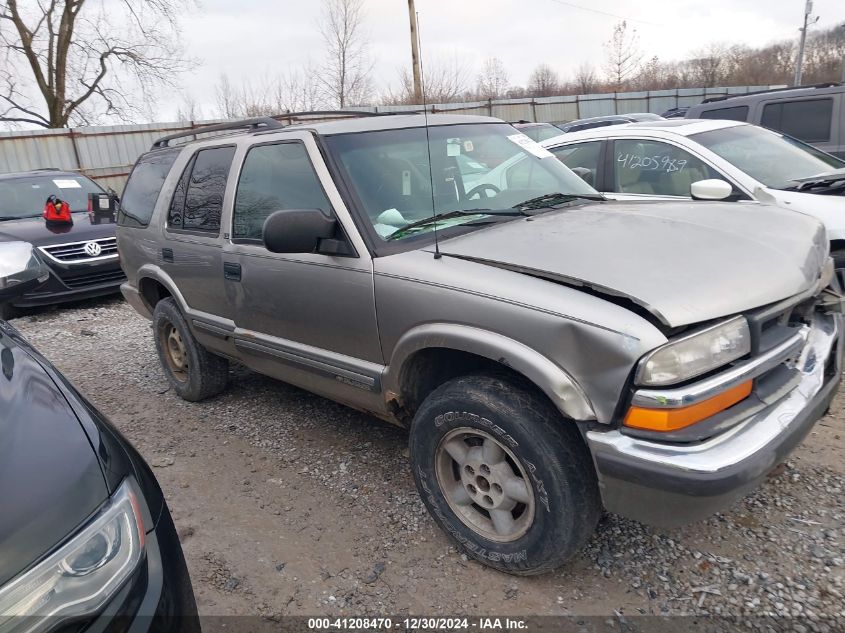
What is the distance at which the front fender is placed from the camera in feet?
6.57

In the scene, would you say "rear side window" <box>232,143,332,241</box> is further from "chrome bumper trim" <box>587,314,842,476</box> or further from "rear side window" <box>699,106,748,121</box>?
"rear side window" <box>699,106,748,121</box>

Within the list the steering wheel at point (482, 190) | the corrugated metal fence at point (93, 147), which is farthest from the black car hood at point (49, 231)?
the steering wheel at point (482, 190)

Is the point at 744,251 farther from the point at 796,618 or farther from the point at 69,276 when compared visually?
the point at 69,276

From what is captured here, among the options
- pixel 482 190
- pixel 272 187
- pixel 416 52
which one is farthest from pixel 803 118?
pixel 272 187

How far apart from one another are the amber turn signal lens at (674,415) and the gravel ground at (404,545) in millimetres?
820

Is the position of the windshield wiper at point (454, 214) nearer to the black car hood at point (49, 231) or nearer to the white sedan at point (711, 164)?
the white sedan at point (711, 164)

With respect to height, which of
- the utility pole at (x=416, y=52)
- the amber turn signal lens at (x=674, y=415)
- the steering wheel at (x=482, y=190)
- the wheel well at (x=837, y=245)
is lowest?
the wheel well at (x=837, y=245)

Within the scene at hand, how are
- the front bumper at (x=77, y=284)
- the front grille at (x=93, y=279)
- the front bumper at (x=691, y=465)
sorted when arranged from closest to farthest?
the front bumper at (x=691, y=465) → the front bumper at (x=77, y=284) → the front grille at (x=93, y=279)

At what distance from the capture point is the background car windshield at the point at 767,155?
495 cm

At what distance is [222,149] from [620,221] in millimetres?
2541

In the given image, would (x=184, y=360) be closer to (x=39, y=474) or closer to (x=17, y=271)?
(x=17, y=271)

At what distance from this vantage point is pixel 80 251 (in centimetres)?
754

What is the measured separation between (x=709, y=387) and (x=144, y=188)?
428 cm

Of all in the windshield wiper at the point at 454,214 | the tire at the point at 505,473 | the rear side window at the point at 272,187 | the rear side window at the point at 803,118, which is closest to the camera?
the tire at the point at 505,473
